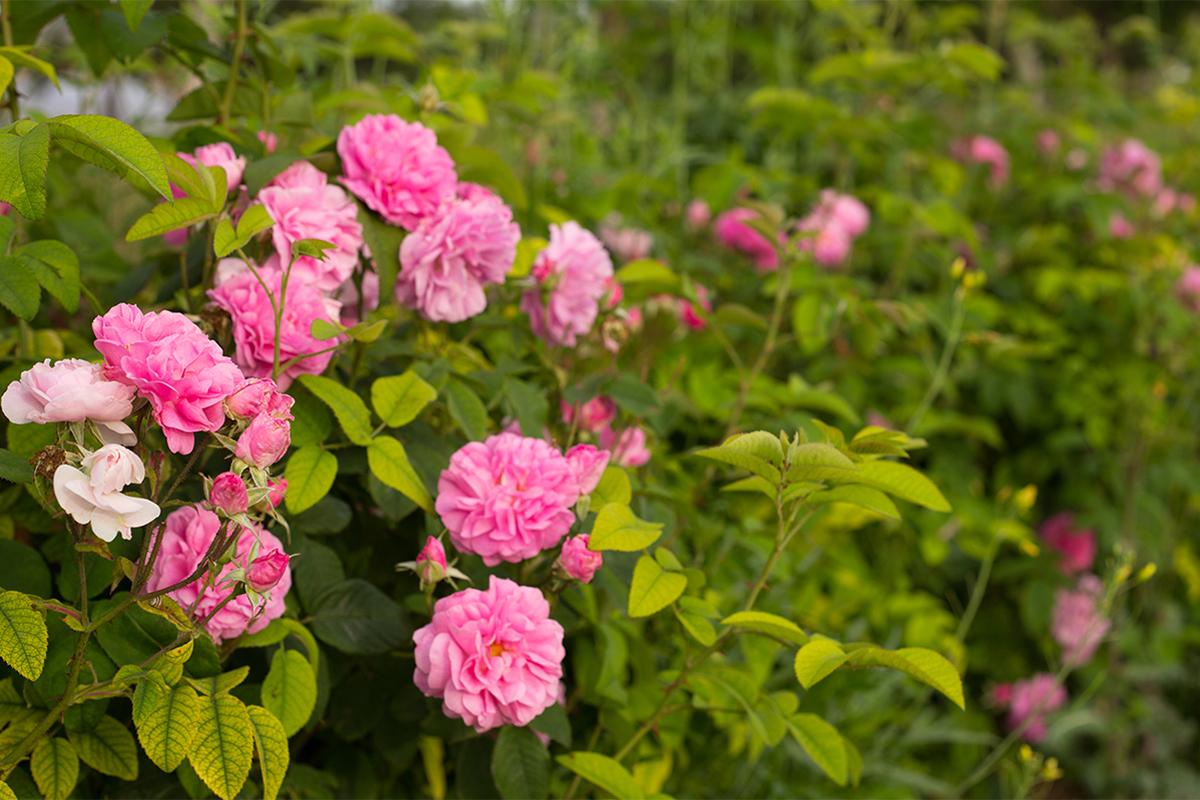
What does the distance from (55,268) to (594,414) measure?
605 millimetres

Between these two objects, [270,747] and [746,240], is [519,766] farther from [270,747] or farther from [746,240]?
[746,240]

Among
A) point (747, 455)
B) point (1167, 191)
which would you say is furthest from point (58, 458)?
point (1167, 191)

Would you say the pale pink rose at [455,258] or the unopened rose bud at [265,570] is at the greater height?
the pale pink rose at [455,258]

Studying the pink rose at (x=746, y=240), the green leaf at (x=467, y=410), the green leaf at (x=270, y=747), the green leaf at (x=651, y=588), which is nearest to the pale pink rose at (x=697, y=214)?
the pink rose at (x=746, y=240)

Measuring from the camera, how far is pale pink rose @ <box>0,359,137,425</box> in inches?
22.6

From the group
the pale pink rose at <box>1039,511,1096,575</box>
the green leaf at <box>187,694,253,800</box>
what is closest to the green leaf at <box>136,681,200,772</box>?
the green leaf at <box>187,694,253,800</box>

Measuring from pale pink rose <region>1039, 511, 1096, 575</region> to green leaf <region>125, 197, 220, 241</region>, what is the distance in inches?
89.3

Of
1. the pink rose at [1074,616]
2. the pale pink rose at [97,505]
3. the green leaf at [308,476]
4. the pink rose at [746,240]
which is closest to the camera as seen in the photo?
the pale pink rose at [97,505]

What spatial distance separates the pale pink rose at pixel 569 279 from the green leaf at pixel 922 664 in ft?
1.69

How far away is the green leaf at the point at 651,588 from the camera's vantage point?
0.77m

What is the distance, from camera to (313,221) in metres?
0.84

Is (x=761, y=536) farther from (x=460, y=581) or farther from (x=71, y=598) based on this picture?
(x=71, y=598)

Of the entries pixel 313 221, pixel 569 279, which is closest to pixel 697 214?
pixel 569 279

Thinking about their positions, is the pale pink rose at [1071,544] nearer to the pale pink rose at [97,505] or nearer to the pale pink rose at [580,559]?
the pale pink rose at [580,559]
